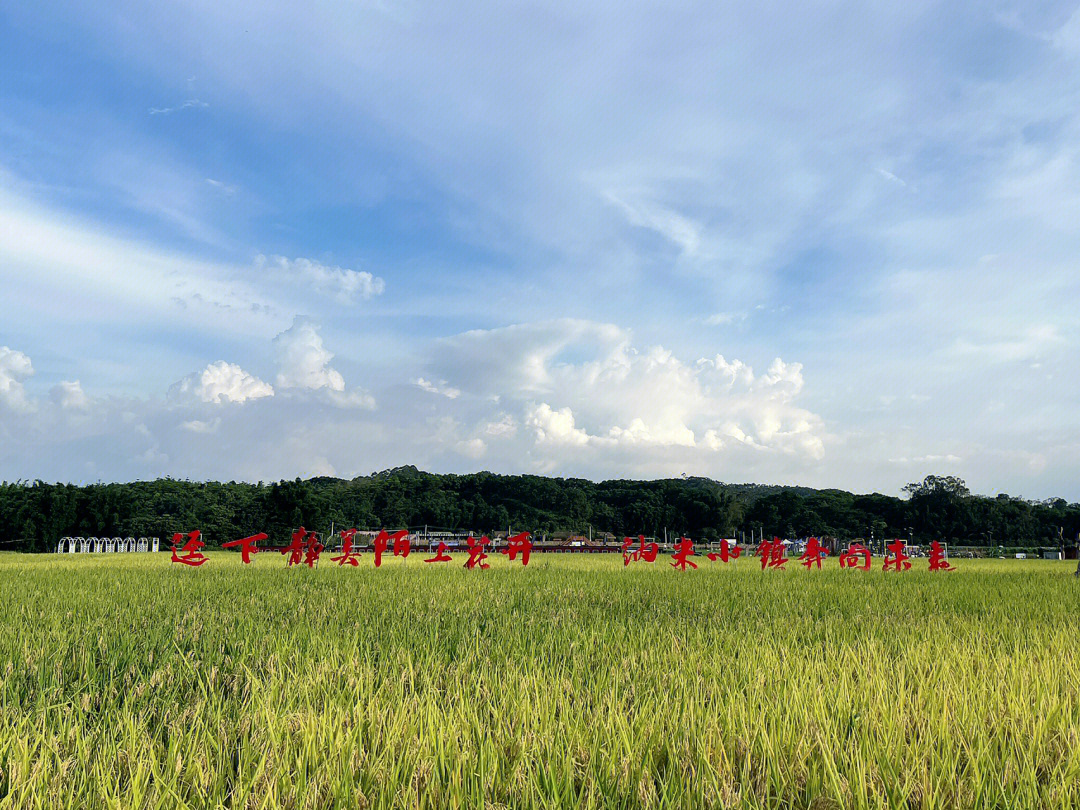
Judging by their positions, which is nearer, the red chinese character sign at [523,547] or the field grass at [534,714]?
the field grass at [534,714]

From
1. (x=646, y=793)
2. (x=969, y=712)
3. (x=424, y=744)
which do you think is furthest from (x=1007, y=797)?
(x=424, y=744)

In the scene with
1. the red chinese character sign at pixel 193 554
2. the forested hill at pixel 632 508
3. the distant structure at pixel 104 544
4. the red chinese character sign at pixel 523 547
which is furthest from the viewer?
the forested hill at pixel 632 508

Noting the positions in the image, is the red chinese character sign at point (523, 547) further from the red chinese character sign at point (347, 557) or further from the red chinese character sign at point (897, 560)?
the red chinese character sign at point (897, 560)

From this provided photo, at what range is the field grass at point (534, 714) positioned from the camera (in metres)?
2.14

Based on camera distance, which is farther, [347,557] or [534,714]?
[347,557]

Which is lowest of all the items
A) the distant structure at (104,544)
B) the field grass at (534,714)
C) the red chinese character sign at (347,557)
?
the distant structure at (104,544)

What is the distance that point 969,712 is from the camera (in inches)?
117

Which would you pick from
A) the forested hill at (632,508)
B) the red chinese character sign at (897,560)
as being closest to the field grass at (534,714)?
the red chinese character sign at (897,560)

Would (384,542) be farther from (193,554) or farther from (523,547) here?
(193,554)

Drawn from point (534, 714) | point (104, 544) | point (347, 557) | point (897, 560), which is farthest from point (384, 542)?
point (104, 544)

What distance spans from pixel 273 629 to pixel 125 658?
135 cm

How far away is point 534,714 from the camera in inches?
109

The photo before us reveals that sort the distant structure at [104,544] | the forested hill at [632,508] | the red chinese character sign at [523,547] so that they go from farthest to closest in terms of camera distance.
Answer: the forested hill at [632,508]
the distant structure at [104,544]
the red chinese character sign at [523,547]

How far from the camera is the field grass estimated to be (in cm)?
214
